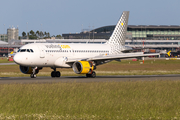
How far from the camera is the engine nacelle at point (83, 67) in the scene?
3634cm

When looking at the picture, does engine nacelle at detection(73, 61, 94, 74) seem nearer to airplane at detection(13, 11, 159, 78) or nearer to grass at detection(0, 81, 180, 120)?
airplane at detection(13, 11, 159, 78)

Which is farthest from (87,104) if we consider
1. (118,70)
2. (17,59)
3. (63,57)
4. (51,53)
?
(118,70)

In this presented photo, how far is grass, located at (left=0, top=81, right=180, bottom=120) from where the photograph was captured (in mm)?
14227

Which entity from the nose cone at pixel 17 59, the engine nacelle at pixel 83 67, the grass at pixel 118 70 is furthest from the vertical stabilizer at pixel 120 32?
the nose cone at pixel 17 59

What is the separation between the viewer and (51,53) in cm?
3822

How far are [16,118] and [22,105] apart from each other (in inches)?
128

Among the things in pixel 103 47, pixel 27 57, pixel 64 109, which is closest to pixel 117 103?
pixel 64 109

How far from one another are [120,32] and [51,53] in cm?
1382

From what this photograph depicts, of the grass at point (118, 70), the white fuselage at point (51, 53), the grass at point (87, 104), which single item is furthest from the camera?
the grass at point (118, 70)

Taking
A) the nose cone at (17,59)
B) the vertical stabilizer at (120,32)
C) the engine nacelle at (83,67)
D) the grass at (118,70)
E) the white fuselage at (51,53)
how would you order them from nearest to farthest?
the nose cone at (17,59)
the white fuselage at (51,53)
the engine nacelle at (83,67)
the vertical stabilizer at (120,32)
the grass at (118,70)

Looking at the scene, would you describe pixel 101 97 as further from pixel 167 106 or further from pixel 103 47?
pixel 103 47

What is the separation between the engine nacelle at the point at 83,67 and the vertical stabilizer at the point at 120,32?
10.5 metres

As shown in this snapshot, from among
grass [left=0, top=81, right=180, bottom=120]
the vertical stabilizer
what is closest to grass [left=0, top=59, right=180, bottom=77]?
the vertical stabilizer

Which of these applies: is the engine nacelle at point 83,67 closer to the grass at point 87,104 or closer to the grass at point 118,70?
the grass at point 118,70
